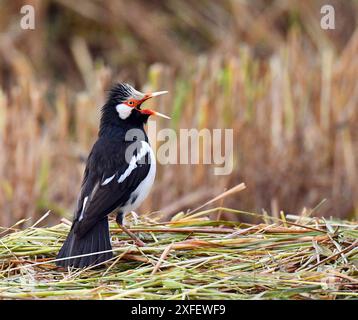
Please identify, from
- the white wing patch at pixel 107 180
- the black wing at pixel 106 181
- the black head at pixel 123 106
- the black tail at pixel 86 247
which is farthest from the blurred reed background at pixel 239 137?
the black tail at pixel 86 247

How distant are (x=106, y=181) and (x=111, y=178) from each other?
36 millimetres

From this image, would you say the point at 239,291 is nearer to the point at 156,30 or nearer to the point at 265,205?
the point at 265,205

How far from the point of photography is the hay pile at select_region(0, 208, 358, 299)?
4.29 metres

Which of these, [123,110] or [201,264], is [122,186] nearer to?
[123,110]

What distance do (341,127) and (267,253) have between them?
13.7ft

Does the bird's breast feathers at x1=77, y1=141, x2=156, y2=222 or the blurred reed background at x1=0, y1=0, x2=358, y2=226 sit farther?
the blurred reed background at x1=0, y1=0, x2=358, y2=226

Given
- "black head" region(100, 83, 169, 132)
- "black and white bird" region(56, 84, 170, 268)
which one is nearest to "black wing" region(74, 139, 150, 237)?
"black and white bird" region(56, 84, 170, 268)

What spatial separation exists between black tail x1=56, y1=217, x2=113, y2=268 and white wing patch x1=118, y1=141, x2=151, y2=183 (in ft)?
1.25

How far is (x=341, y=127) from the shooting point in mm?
8727

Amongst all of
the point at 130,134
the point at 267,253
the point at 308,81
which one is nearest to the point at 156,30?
the point at 308,81

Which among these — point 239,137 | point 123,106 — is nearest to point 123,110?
point 123,106

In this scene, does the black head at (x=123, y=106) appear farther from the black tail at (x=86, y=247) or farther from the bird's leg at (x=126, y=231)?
the black tail at (x=86, y=247)

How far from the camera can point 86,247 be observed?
15.9ft

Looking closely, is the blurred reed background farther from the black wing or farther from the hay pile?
the hay pile
